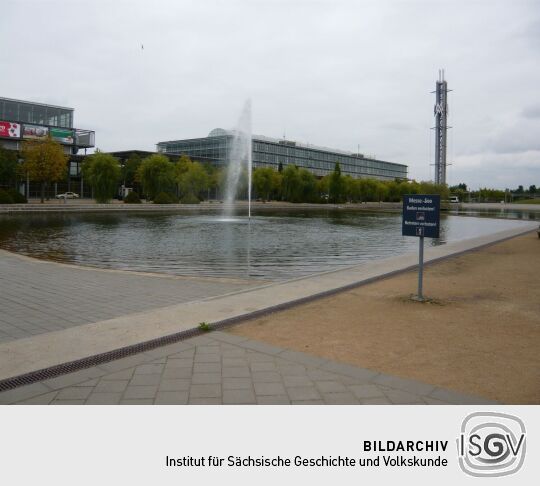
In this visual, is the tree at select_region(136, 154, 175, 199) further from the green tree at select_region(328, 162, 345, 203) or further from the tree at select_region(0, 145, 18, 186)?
the green tree at select_region(328, 162, 345, 203)

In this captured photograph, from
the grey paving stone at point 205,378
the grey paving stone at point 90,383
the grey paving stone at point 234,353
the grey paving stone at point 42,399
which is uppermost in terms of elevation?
the grey paving stone at point 234,353

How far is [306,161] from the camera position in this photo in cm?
16200

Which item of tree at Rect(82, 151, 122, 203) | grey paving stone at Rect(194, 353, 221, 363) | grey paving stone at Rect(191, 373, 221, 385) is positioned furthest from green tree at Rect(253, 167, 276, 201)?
grey paving stone at Rect(191, 373, 221, 385)

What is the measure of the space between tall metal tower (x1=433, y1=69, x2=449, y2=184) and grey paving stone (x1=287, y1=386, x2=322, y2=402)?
540 feet

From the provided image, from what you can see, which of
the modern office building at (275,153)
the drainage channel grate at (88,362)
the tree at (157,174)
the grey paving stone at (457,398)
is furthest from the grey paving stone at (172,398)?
the modern office building at (275,153)

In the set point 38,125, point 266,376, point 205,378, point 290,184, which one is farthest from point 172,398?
point 38,125

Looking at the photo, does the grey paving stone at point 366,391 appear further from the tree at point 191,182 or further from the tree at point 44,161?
the tree at point 191,182

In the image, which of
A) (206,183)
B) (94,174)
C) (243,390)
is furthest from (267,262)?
(206,183)

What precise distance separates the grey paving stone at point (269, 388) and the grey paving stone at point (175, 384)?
696 mm

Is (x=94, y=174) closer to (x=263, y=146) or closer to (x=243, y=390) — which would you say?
(x=243, y=390)

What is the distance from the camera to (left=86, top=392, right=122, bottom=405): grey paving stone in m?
4.49

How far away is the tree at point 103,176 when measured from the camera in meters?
64.6

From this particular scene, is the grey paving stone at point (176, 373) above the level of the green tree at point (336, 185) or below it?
below
